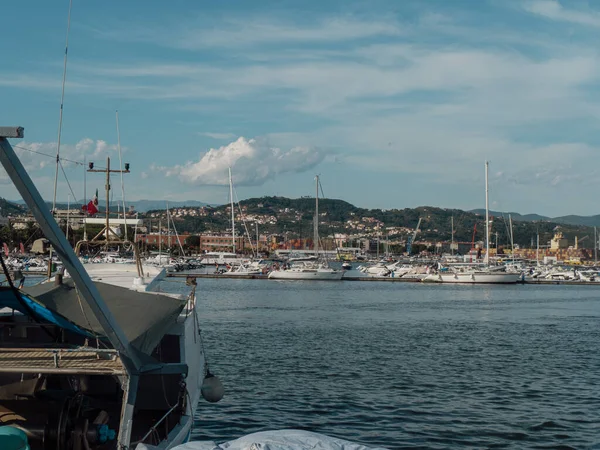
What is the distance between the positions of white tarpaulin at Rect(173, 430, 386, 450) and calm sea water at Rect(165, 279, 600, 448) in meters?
10.1

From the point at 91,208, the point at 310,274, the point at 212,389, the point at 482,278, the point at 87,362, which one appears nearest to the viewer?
the point at 87,362

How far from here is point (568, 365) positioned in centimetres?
2931

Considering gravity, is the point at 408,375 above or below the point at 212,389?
below

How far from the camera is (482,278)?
309ft

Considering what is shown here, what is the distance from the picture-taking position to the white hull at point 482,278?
3708 inches

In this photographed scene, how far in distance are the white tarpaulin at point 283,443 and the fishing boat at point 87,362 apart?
2.49 meters

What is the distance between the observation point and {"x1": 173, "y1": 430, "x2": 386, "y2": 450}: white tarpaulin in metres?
7.21

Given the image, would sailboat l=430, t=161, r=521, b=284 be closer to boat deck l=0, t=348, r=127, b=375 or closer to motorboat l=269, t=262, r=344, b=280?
motorboat l=269, t=262, r=344, b=280

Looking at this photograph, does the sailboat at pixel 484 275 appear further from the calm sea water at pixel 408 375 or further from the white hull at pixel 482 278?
the calm sea water at pixel 408 375

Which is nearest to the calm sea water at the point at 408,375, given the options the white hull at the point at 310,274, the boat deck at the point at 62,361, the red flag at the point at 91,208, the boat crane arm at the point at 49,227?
the red flag at the point at 91,208

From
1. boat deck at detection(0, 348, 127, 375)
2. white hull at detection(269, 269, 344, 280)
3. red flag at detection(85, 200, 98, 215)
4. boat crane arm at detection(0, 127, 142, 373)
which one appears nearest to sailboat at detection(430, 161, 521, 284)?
white hull at detection(269, 269, 344, 280)

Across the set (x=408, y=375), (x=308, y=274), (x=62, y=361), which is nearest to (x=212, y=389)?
(x=62, y=361)

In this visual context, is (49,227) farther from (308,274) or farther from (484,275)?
(308,274)

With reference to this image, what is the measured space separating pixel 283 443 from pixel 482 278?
89.8 metres
